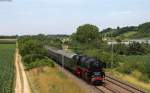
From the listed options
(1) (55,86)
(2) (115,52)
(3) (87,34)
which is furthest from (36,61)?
(3) (87,34)

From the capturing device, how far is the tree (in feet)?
478

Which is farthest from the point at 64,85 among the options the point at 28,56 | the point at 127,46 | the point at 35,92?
the point at 127,46

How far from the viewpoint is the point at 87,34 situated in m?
146

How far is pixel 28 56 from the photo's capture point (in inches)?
3184

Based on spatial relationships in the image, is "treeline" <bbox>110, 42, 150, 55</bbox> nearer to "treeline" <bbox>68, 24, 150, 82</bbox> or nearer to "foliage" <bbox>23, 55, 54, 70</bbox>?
"treeline" <bbox>68, 24, 150, 82</bbox>

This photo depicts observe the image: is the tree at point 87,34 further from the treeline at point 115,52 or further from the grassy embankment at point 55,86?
the grassy embankment at point 55,86

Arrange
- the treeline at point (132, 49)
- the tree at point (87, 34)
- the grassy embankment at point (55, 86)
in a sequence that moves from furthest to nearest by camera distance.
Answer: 1. the tree at point (87, 34)
2. the treeline at point (132, 49)
3. the grassy embankment at point (55, 86)

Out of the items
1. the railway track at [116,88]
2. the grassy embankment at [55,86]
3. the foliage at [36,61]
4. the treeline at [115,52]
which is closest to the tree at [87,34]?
the treeline at [115,52]

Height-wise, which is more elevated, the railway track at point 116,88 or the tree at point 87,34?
the tree at point 87,34

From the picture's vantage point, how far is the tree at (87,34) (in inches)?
5738

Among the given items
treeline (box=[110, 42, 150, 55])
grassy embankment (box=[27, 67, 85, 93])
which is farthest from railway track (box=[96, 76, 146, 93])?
treeline (box=[110, 42, 150, 55])

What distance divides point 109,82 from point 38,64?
81.3 ft

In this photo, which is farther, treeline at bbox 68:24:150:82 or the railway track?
treeline at bbox 68:24:150:82

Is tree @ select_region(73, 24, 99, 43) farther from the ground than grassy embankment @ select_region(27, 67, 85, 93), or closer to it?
farther from the ground
